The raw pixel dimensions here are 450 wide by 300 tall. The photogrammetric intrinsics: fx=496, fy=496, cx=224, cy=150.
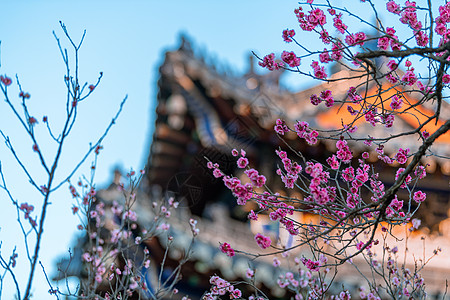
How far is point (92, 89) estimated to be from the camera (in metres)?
3.58

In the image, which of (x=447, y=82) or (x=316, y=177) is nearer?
(x=316, y=177)

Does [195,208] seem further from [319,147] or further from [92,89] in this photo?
[92,89]

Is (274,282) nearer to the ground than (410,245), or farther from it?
nearer to the ground

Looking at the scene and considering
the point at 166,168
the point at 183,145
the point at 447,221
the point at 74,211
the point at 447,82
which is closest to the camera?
the point at 447,82

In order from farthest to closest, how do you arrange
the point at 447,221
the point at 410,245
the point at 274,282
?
the point at 447,221, the point at 410,245, the point at 274,282

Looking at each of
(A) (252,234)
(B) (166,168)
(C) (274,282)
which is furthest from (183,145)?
(C) (274,282)

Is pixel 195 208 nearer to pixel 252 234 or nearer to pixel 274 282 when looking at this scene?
pixel 252 234

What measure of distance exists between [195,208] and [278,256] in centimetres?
304

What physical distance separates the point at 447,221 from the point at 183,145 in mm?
4933

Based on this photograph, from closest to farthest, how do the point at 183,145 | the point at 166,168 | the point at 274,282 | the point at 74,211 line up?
1. the point at 74,211
2. the point at 274,282
3. the point at 183,145
4. the point at 166,168

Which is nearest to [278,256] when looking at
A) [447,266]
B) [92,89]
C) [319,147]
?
[319,147]

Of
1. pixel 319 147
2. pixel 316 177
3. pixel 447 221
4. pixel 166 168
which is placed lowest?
pixel 316 177

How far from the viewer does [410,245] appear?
766 centimetres

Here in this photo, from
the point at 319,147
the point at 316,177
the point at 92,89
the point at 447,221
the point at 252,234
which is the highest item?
the point at 319,147
